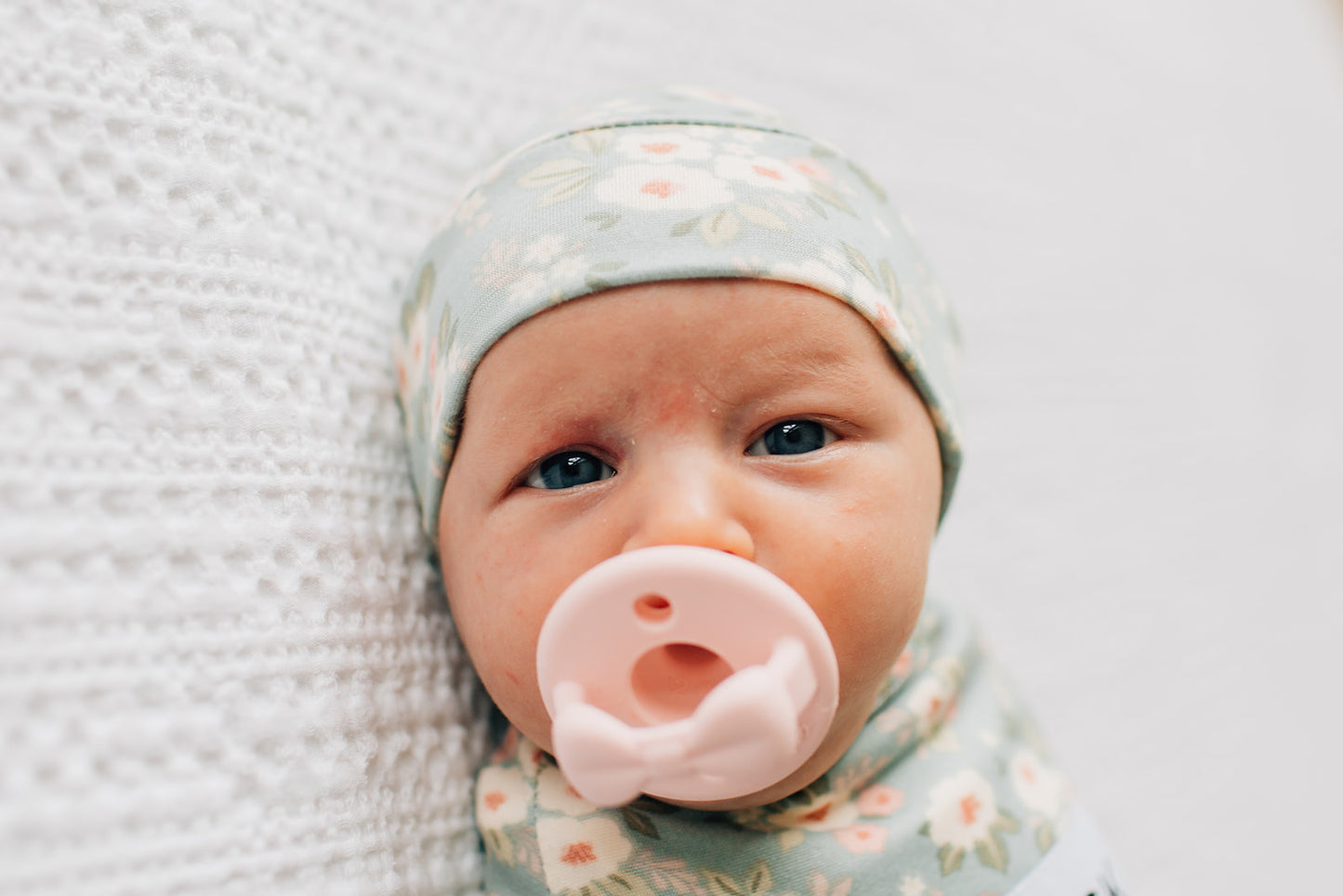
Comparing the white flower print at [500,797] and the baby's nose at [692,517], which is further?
the white flower print at [500,797]

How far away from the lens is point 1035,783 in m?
0.68

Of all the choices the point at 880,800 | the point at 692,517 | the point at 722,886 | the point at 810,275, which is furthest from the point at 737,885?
the point at 810,275

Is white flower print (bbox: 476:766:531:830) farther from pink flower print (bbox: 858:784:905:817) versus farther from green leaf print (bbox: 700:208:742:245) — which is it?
green leaf print (bbox: 700:208:742:245)

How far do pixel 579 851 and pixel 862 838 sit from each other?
0.55 feet

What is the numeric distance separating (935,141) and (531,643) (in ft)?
2.69

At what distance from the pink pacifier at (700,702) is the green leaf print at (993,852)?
0.70 ft

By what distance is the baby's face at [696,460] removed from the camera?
1.63 ft

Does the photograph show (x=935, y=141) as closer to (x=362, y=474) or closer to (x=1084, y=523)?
(x=1084, y=523)

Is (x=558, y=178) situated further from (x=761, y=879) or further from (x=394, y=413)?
(x=761, y=879)

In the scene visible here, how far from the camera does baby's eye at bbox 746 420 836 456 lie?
532 mm

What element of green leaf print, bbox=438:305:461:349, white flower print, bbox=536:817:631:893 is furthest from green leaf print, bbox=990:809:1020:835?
green leaf print, bbox=438:305:461:349

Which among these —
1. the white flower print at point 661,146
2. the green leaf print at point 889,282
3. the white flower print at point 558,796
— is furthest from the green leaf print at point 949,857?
the white flower print at point 661,146

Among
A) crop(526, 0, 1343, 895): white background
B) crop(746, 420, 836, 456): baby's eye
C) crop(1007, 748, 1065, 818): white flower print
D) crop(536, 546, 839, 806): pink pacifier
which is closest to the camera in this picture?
crop(536, 546, 839, 806): pink pacifier

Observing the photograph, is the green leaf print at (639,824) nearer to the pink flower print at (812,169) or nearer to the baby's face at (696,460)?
the baby's face at (696,460)
